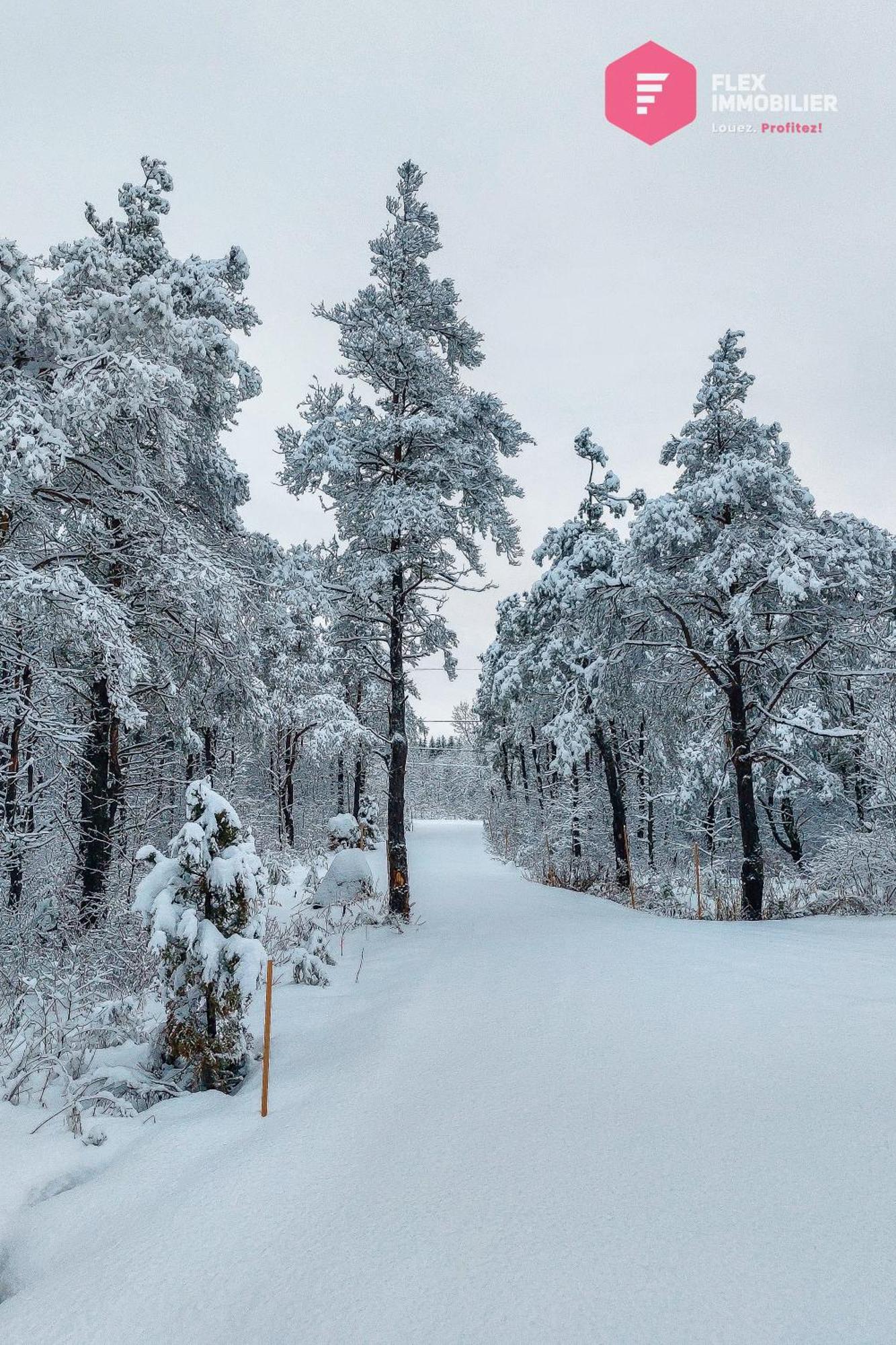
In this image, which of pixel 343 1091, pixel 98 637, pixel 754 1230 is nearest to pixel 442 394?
pixel 98 637

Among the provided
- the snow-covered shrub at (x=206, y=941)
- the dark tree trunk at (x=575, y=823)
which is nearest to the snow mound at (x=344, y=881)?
the snow-covered shrub at (x=206, y=941)

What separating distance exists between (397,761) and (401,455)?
5668mm

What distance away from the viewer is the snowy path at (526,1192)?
187 centimetres

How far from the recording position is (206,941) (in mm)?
4227

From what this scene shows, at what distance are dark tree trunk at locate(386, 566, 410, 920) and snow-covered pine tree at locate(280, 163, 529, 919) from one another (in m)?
0.03

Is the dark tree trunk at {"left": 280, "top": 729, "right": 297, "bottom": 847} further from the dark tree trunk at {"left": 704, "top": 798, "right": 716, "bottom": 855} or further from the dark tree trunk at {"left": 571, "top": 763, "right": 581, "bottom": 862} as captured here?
the dark tree trunk at {"left": 704, "top": 798, "right": 716, "bottom": 855}

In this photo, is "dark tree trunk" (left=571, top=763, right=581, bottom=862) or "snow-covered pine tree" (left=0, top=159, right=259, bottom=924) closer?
"snow-covered pine tree" (left=0, top=159, right=259, bottom=924)

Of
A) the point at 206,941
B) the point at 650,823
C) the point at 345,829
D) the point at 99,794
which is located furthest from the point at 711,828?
the point at 206,941

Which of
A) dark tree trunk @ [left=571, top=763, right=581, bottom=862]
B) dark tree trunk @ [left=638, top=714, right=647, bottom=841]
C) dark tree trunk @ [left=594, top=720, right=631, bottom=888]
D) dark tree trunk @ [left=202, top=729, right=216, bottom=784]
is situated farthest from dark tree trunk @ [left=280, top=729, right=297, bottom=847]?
dark tree trunk @ [left=638, top=714, right=647, bottom=841]

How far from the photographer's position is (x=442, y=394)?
11305mm

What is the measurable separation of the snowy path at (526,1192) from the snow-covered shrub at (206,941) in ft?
1.17

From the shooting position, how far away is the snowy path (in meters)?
1.87

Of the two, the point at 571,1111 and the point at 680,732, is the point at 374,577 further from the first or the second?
the point at 571,1111

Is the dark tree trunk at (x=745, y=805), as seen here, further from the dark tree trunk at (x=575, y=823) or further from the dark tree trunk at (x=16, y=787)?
the dark tree trunk at (x=16, y=787)
